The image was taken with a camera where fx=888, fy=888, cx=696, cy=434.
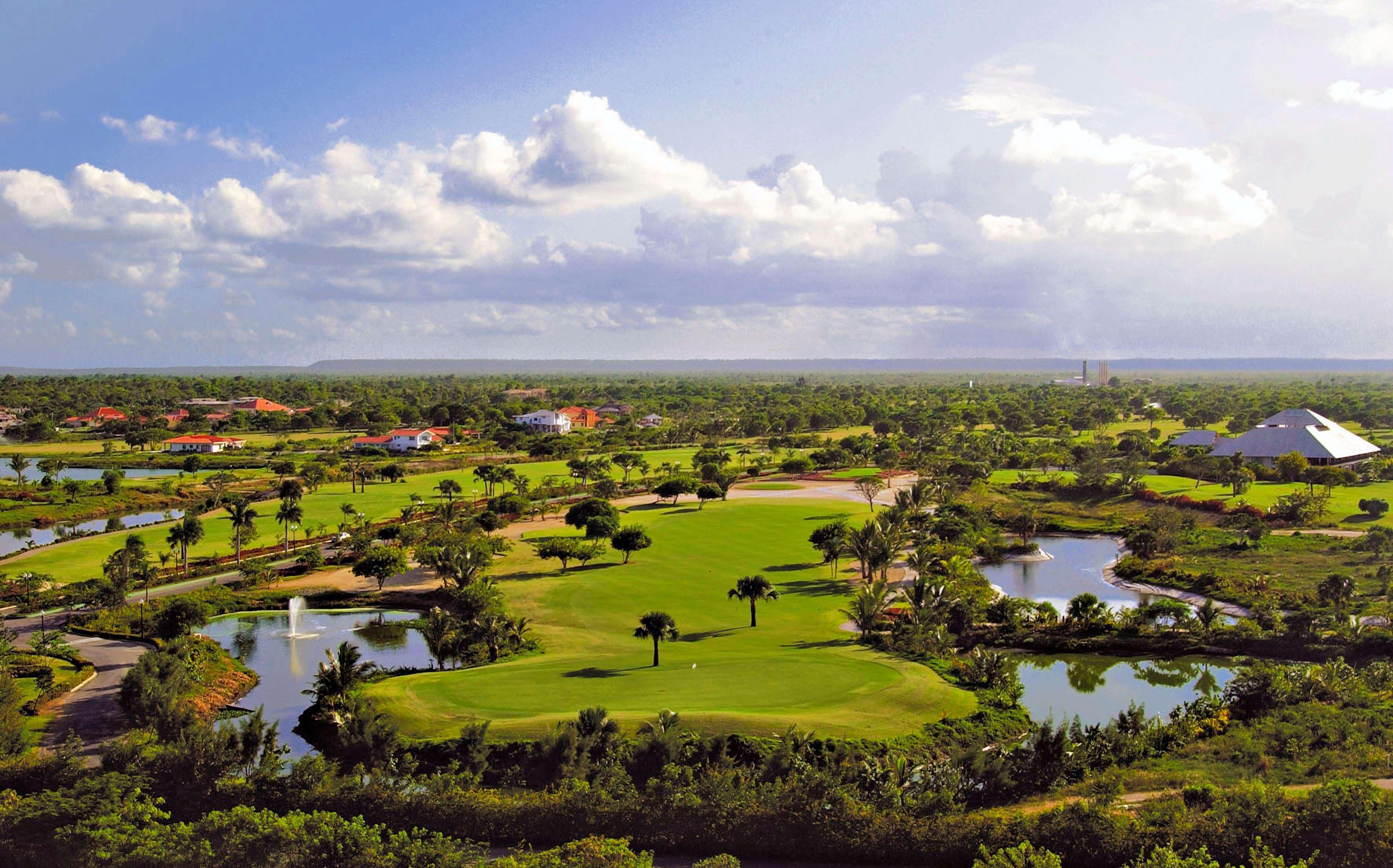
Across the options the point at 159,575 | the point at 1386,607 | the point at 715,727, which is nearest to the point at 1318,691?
the point at 1386,607

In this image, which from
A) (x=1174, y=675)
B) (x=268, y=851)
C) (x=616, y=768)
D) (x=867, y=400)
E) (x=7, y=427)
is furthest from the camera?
(x=867, y=400)

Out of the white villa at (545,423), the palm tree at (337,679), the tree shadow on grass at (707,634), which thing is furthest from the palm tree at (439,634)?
the white villa at (545,423)

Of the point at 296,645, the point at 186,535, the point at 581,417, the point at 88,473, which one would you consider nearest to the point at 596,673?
the point at 296,645

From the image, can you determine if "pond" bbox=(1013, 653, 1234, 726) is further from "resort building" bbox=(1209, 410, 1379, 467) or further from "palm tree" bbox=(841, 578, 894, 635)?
"resort building" bbox=(1209, 410, 1379, 467)

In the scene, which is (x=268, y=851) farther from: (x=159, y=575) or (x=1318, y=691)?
(x=159, y=575)

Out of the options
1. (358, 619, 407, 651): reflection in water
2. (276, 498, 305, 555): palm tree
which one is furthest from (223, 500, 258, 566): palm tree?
(358, 619, 407, 651): reflection in water

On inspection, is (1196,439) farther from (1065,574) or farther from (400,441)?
(400,441)
